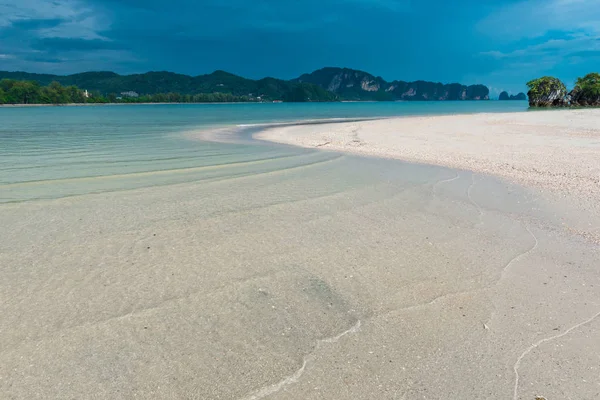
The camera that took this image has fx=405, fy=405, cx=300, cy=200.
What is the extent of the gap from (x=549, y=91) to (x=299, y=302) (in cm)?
9234

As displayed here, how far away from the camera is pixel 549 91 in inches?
3135

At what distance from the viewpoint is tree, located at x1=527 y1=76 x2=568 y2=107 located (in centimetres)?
7881

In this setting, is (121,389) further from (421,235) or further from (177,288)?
(421,235)

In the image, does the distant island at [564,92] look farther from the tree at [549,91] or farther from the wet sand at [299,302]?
the wet sand at [299,302]

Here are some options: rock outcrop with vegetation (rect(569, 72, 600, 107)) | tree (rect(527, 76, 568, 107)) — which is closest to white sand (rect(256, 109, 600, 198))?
rock outcrop with vegetation (rect(569, 72, 600, 107))

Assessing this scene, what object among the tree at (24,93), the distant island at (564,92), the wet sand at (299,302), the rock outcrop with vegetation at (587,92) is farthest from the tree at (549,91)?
the tree at (24,93)

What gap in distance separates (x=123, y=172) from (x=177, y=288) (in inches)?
390

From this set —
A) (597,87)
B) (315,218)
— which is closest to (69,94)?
(597,87)

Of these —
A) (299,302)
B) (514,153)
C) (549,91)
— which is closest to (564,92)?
(549,91)

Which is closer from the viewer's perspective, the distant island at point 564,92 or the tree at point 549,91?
the distant island at point 564,92

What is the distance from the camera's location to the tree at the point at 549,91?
3103 inches

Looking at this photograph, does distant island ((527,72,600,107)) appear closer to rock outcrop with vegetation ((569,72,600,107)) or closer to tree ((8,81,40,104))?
rock outcrop with vegetation ((569,72,600,107))

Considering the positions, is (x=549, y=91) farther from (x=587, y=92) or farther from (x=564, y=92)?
(x=587, y=92)

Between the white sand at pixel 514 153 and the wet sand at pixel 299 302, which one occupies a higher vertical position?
the white sand at pixel 514 153
